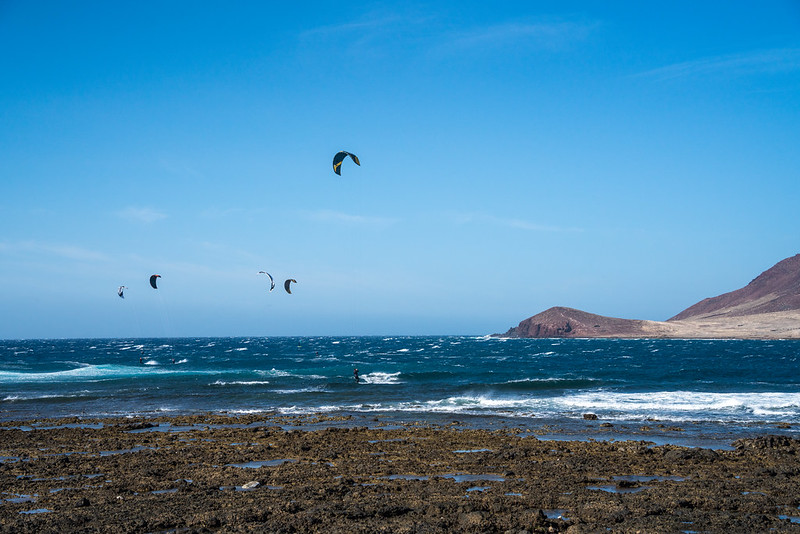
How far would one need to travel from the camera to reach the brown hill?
145 meters

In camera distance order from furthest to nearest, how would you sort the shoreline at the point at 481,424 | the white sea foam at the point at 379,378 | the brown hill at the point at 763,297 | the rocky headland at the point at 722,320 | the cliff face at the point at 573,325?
the cliff face at the point at 573,325, the brown hill at the point at 763,297, the rocky headland at the point at 722,320, the white sea foam at the point at 379,378, the shoreline at the point at 481,424

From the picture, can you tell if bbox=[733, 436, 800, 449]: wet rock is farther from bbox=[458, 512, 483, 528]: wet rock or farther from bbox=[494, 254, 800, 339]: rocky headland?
bbox=[494, 254, 800, 339]: rocky headland

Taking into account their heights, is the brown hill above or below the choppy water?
above

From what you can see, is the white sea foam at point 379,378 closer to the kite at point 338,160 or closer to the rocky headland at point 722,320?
the kite at point 338,160

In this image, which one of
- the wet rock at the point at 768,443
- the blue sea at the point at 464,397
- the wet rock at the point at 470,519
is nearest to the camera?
the wet rock at the point at 470,519

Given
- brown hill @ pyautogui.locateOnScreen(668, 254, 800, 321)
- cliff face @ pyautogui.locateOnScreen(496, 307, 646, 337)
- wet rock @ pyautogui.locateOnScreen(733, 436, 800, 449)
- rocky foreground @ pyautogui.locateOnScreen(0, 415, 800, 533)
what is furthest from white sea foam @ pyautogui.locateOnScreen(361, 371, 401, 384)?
brown hill @ pyautogui.locateOnScreen(668, 254, 800, 321)

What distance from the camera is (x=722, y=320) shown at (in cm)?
13462

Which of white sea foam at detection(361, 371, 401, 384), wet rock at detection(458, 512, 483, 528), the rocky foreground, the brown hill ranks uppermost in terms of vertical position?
the brown hill

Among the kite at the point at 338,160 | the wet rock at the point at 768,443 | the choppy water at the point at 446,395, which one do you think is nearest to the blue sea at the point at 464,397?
the choppy water at the point at 446,395

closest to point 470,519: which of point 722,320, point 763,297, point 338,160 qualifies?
point 338,160

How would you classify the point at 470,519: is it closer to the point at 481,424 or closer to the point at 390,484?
the point at 390,484

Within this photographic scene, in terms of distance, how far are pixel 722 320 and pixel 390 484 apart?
468 ft

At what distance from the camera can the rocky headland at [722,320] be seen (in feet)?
394

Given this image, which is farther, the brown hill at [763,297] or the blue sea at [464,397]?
the brown hill at [763,297]
